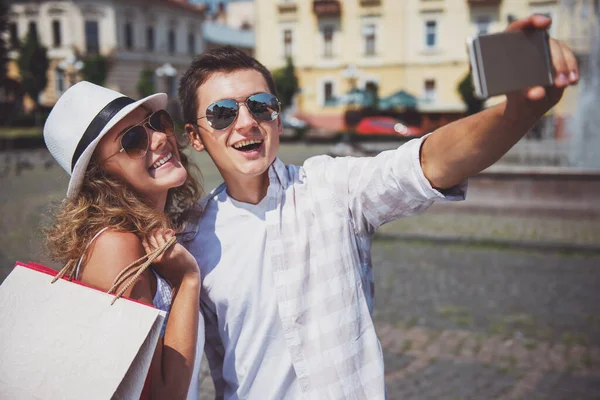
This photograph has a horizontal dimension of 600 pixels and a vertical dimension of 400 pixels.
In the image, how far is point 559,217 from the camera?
10062 mm

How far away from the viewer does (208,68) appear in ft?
6.39

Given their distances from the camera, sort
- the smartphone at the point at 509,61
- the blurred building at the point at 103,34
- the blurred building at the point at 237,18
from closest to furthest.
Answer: the smartphone at the point at 509,61
the blurred building at the point at 103,34
the blurred building at the point at 237,18

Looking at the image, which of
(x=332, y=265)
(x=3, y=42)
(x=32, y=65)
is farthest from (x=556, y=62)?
(x=32, y=65)

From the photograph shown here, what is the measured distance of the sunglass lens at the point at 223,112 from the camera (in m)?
1.86

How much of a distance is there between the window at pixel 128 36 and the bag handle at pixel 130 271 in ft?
166

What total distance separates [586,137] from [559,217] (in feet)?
26.0

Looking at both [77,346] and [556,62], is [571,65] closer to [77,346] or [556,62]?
[556,62]

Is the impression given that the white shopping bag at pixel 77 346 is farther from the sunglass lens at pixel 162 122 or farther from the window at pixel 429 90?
the window at pixel 429 90

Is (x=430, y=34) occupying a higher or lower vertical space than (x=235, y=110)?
higher

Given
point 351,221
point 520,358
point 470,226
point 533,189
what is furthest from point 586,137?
point 351,221

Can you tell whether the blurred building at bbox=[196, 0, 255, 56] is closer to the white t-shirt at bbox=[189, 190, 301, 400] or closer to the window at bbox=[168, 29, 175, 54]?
the window at bbox=[168, 29, 175, 54]

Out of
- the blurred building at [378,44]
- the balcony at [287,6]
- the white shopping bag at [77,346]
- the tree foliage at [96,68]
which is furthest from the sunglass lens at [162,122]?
the tree foliage at [96,68]

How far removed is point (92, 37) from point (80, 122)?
166ft

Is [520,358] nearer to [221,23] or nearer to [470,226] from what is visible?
[470,226]
